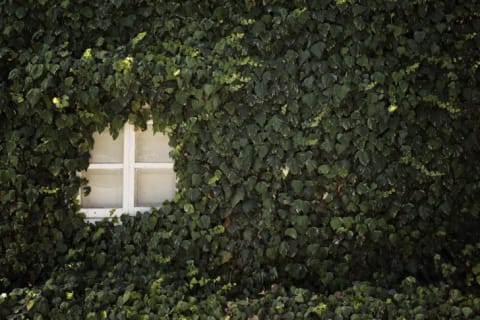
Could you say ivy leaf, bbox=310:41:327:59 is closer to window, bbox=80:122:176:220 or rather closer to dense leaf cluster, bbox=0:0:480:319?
dense leaf cluster, bbox=0:0:480:319

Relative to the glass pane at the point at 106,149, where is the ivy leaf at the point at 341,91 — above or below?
above

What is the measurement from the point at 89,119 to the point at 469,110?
96.8 inches

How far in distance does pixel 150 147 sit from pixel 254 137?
2.67 ft

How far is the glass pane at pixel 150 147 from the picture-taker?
3.99 meters

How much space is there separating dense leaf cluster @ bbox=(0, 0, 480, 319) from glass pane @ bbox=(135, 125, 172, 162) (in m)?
0.21

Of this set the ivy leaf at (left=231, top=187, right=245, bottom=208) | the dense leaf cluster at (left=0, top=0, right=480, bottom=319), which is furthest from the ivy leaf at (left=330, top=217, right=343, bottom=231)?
the ivy leaf at (left=231, top=187, right=245, bottom=208)

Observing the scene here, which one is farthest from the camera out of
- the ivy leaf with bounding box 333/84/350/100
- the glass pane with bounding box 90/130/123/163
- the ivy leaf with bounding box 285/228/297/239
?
the glass pane with bounding box 90/130/123/163

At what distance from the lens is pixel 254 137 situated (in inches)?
142

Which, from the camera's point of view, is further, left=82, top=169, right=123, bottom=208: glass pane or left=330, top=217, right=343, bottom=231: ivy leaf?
left=82, top=169, right=123, bottom=208: glass pane

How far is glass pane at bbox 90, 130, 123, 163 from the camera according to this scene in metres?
3.96

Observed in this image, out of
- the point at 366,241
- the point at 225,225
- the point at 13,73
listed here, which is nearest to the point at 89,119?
the point at 13,73

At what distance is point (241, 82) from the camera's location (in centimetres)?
361

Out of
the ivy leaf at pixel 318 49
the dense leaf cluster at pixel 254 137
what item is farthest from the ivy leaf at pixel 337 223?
the ivy leaf at pixel 318 49

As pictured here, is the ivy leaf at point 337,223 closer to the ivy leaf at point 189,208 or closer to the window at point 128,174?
the ivy leaf at point 189,208
